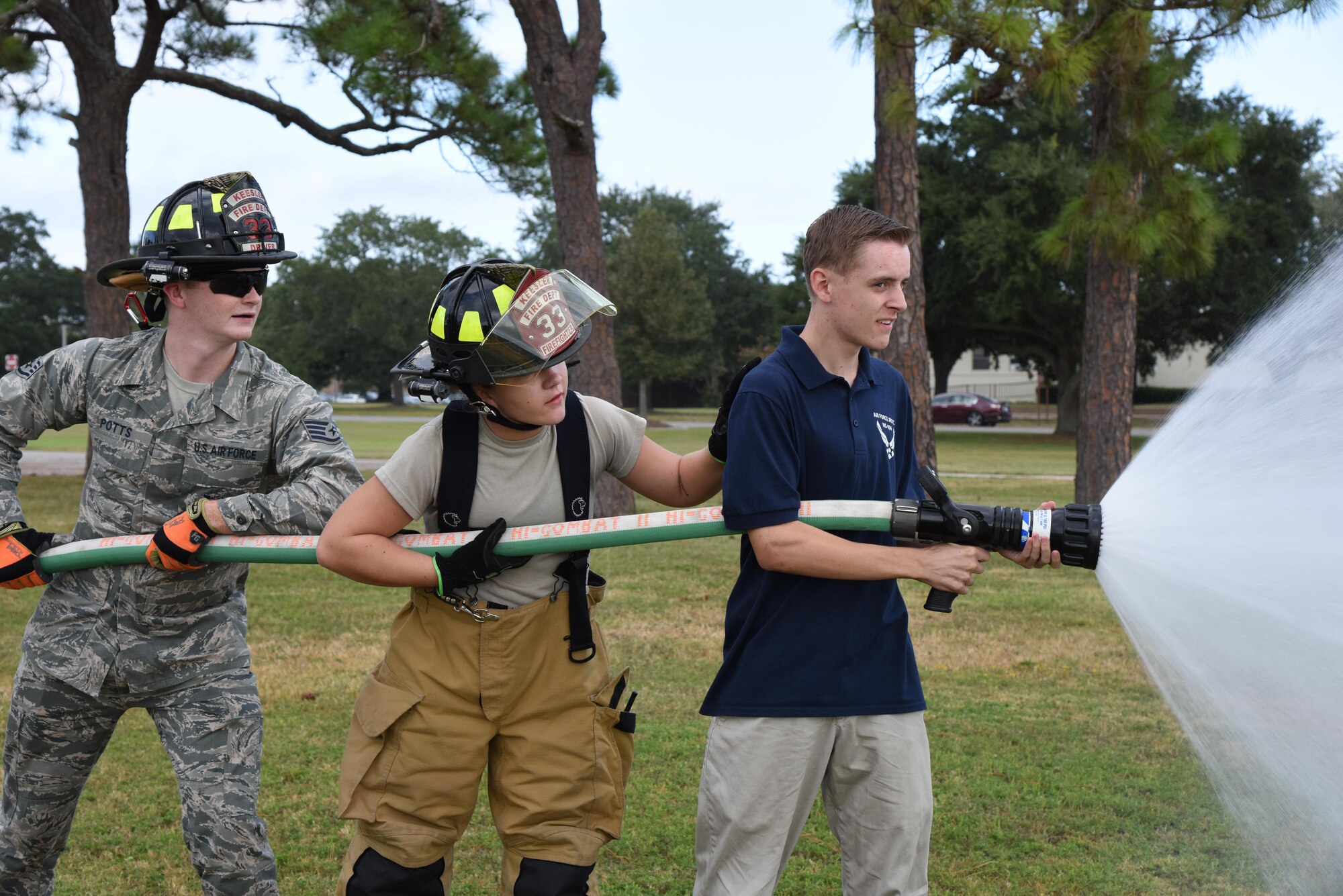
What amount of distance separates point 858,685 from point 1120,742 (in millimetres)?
3668

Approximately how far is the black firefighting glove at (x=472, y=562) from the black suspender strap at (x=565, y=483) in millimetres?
150

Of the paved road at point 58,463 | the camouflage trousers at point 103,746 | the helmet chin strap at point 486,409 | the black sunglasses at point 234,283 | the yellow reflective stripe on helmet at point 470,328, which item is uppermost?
the black sunglasses at point 234,283

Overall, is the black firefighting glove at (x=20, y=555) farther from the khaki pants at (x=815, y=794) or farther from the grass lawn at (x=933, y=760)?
the khaki pants at (x=815, y=794)

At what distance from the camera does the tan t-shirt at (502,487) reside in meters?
3.30

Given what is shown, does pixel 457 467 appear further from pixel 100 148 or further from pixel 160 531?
pixel 100 148

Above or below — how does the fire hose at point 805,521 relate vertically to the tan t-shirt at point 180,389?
below

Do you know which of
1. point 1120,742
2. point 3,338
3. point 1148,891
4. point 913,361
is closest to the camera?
point 1148,891

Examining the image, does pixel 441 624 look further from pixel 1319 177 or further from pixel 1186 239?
pixel 1319 177

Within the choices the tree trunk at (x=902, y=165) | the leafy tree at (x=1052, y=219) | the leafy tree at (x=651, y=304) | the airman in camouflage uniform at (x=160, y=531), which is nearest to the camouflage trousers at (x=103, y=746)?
the airman in camouflage uniform at (x=160, y=531)

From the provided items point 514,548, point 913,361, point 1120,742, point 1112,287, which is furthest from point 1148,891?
point 1112,287

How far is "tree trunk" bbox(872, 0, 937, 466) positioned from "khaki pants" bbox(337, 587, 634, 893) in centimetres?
892

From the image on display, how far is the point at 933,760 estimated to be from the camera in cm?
582

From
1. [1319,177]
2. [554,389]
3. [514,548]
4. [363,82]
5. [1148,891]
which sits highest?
[1319,177]

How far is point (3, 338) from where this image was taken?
7800 centimetres
